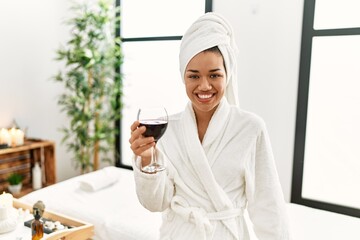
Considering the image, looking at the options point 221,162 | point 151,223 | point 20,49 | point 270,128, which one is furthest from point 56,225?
point 20,49

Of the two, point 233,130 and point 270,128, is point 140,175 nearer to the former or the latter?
point 233,130

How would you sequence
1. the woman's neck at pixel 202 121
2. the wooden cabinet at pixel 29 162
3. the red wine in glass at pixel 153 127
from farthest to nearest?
the wooden cabinet at pixel 29 162 < the woman's neck at pixel 202 121 < the red wine in glass at pixel 153 127

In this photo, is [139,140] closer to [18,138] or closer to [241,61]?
[241,61]

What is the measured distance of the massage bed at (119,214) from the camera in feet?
5.98

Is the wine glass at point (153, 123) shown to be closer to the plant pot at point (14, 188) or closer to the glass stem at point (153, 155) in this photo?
the glass stem at point (153, 155)

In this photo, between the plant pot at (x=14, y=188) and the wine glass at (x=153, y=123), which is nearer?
the wine glass at (x=153, y=123)

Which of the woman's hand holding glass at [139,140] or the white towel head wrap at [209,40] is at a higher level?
the white towel head wrap at [209,40]

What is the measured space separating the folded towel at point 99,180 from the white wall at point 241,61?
40.1 inches

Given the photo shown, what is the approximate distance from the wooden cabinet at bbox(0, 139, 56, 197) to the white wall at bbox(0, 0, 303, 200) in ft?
0.79

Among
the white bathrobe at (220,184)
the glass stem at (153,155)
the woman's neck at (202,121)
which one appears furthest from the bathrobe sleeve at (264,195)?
the glass stem at (153,155)

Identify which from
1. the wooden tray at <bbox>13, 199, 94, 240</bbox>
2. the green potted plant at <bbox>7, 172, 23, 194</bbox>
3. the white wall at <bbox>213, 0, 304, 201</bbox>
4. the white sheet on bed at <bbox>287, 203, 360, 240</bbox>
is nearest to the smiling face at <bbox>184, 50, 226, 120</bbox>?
the wooden tray at <bbox>13, 199, 94, 240</bbox>

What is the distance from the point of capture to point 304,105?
2.39 m

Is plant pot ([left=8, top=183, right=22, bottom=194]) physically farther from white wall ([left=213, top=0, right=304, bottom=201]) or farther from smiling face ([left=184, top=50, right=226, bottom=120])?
smiling face ([left=184, top=50, right=226, bottom=120])

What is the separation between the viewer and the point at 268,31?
7.96ft
